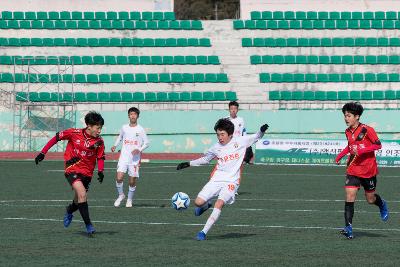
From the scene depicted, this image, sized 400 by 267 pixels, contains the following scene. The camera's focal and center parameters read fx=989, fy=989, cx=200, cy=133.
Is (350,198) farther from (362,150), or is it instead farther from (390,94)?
(390,94)

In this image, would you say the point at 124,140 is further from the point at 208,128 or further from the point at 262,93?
the point at 262,93

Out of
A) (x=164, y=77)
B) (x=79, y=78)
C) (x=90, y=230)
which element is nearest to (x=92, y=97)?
(x=79, y=78)

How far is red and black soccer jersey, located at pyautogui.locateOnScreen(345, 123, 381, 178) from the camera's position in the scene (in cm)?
1426

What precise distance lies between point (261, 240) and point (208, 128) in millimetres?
31479

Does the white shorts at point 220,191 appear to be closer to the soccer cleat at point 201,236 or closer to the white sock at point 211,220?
the white sock at point 211,220

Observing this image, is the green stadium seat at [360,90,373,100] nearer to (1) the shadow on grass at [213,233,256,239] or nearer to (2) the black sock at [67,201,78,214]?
(1) the shadow on grass at [213,233,256,239]

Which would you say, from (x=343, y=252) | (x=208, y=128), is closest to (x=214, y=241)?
(x=343, y=252)

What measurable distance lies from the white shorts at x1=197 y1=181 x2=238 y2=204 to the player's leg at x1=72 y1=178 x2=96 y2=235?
1.61 metres

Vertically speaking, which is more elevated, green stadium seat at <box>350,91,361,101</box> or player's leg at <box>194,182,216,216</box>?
green stadium seat at <box>350,91,361,101</box>

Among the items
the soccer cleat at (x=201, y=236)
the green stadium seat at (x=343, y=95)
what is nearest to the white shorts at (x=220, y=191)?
the soccer cleat at (x=201, y=236)

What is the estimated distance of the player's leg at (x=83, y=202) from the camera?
45.9 ft

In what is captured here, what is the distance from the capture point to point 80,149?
1458 centimetres

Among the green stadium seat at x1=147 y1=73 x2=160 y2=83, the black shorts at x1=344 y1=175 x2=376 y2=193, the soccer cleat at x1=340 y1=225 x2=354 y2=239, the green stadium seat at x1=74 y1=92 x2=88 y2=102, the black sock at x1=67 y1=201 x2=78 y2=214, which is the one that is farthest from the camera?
the green stadium seat at x1=147 y1=73 x2=160 y2=83

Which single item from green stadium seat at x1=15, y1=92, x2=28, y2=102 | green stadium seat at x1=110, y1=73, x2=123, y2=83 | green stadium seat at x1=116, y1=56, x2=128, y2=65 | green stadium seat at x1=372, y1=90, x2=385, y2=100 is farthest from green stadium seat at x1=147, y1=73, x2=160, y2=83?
green stadium seat at x1=372, y1=90, x2=385, y2=100
